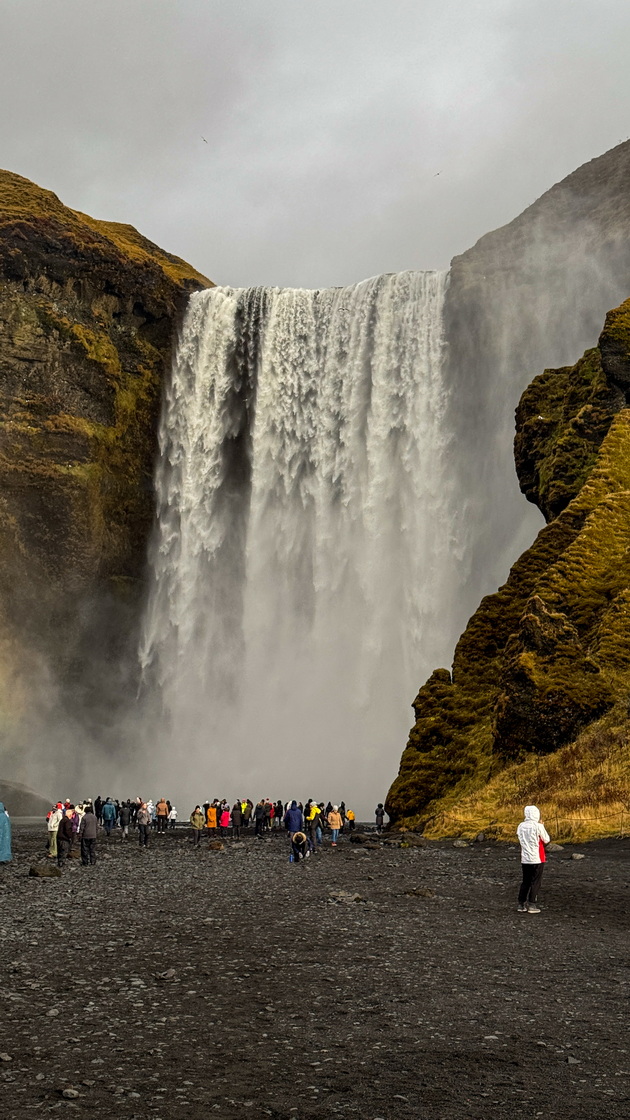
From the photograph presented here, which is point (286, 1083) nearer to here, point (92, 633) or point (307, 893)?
point (307, 893)

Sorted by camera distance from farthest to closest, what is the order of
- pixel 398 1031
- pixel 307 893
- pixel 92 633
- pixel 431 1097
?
pixel 92 633 → pixel 307 893 → pixel 398 1031 → pixel 431 1097

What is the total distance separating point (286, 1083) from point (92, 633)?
57.2 meters

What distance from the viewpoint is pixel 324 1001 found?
9344 millimetres

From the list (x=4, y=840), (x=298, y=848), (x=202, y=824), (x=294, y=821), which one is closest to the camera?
(x=4, y=840)

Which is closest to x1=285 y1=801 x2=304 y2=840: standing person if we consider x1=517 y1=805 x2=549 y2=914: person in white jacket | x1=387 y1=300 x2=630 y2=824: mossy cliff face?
x1=387 y1=300 x2=630 y2=824: mossy cliff face

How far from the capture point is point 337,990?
9789 millimetres

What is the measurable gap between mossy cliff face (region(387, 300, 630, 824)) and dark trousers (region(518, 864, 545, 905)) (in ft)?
35.5

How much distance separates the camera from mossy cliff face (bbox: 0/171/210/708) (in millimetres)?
60531

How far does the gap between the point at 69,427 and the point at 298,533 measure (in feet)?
53.2

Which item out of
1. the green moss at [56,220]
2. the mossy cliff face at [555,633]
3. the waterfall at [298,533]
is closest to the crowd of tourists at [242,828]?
the mossy cliff face at [555,633]

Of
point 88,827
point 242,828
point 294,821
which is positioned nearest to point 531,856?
point 294,821

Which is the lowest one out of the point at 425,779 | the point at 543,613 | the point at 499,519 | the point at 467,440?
the point at 425,779

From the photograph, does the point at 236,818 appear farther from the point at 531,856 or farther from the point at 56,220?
the point at 56,220

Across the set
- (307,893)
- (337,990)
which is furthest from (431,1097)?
(307,893)
